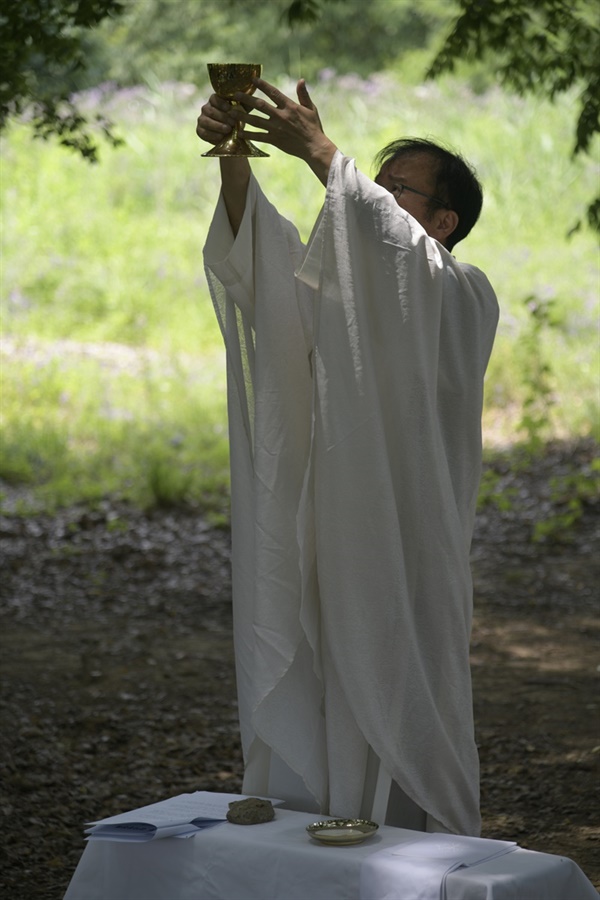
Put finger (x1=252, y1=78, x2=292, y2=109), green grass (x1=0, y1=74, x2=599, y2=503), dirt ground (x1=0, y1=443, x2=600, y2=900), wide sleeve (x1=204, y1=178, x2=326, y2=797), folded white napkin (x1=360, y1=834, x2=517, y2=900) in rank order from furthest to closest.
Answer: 1. green grass (x1=0, y1=74, x2=599, y2=503)
2. dirt ground (x1=0, y1=443, x2=600, y2=900)
3. wide sleeve (x1=204, y1=178, x2=326, y2=797)
4. finger (x1=252, y1=78, x2=292, y2=109)
5. folded white napkin (x1=360, y1=834, x2=517, y2=900)

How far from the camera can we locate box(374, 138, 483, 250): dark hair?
2.83 metres

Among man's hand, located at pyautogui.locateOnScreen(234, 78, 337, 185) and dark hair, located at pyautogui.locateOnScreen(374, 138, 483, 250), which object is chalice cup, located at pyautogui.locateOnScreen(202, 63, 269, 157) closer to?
man's hand, located at pyautogui.locateOnScreen(234, 78, 337, 185)

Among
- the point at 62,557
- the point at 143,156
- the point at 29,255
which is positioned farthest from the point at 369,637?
the point at 143,156

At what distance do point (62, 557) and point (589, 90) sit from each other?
446 cm

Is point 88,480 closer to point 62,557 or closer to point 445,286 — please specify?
point 62,557

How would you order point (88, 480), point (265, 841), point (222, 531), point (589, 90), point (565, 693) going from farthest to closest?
point (88, 480) → point (222, 531) → point (565, 693) → point (589, 90) → point (265, 841)

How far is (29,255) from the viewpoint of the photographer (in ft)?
40.7

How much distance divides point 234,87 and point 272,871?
1606mm

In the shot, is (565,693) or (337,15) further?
(337,15)

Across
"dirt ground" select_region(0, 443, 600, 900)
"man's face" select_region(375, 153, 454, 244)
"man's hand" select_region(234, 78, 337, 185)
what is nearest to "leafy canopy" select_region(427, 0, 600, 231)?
"man's face" select_region(375, 153, 454, 244)

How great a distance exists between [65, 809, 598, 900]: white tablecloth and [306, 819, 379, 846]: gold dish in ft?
0.06

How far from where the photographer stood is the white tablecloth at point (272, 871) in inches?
83.8

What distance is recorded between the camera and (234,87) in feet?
8.45

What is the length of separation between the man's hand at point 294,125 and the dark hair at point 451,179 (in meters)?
0.35
